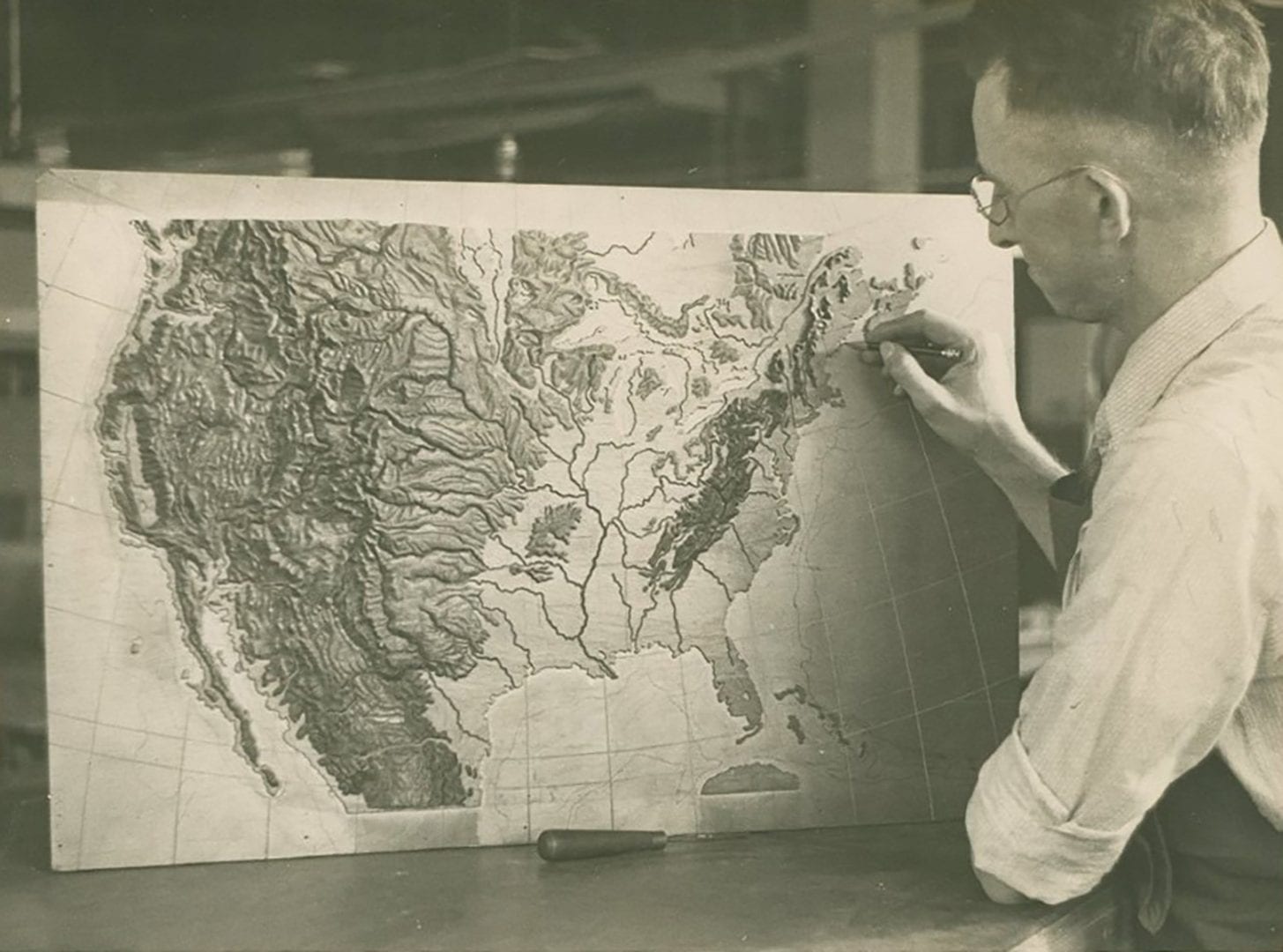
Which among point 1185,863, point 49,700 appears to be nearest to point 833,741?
point 1185,863

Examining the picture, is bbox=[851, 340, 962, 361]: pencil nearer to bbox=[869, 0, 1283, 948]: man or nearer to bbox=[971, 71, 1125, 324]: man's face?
bbox=[869, 0, 1283, 948]: man

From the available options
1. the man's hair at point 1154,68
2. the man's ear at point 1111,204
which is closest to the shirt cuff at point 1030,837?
the man's ear at point 1111,204

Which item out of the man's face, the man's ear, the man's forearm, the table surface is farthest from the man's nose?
the table surface

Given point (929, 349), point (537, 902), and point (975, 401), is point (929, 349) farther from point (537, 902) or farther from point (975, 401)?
point (537, 902)

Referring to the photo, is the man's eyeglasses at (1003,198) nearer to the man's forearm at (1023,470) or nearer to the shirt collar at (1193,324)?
the shirt collar at (1193,324)

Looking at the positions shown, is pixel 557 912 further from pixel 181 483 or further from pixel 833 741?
pixel 181 483

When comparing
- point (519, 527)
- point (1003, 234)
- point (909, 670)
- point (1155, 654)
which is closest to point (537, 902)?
point (519, 527)

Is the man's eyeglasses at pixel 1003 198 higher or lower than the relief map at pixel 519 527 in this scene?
higher

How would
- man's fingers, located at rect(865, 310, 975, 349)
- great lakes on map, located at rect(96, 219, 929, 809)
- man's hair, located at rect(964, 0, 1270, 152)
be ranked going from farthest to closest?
man's fingers, located at rect(865, 310, 975, 349), great lakes on map, located at rect(96, 219, 929, 809), man's hair, located at rect(964, 0, 1270, 152)
